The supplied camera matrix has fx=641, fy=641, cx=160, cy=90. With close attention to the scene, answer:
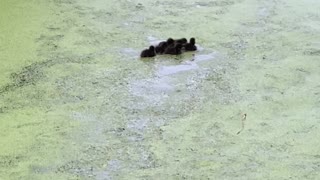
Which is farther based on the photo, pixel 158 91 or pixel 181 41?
pixel 181 41

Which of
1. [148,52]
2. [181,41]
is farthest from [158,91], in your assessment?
[181,41]

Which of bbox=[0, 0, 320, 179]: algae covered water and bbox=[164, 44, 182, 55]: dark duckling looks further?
bbox=[164, 44, 182, 55]: dark duckling

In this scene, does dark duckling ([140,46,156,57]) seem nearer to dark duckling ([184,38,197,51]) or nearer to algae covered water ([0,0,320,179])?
algae covered water ([0,0,320,179])

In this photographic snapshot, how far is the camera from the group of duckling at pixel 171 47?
288 centimetres

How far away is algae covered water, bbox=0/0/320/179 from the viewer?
2107mm

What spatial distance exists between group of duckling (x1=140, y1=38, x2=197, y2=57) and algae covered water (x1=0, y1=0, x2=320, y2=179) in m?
0.04

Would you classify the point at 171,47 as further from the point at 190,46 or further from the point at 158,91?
the point at 158,91

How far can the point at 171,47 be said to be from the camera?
2.91 m

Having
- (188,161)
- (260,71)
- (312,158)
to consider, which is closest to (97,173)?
(188,161)

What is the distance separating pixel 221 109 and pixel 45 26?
47.1 inches

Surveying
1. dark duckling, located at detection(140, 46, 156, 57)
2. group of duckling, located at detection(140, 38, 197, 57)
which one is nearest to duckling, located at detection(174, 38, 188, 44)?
group of duckling, located at detection(140, 38, 197, 57)

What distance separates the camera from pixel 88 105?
8.05 feet

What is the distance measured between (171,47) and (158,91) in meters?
0.40

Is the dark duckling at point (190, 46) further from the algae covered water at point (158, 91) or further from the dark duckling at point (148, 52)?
Result: the dark duckling at point (148, 52)
